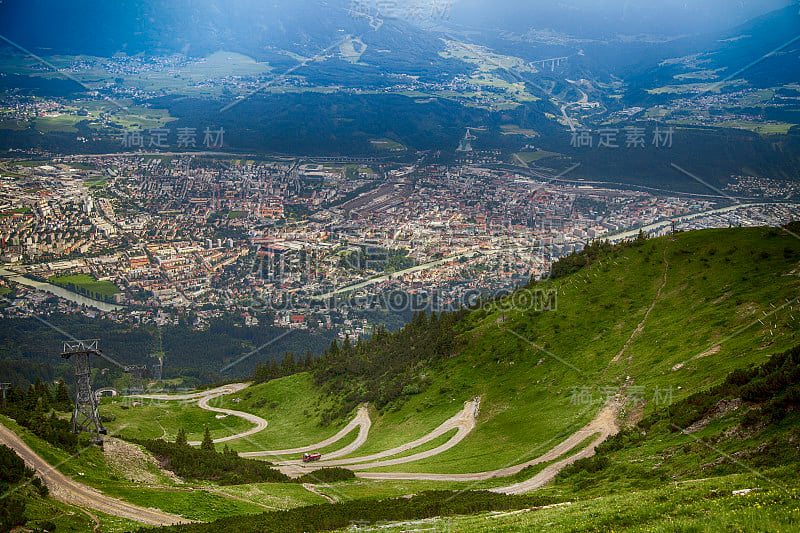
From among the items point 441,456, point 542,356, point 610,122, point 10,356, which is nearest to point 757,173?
point 610,122

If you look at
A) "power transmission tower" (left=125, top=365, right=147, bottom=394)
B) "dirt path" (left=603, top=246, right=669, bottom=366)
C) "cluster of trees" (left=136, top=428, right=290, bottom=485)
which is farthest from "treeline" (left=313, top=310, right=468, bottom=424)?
"power transmission tower" (left=125, top=365, right=147, bottom=394)

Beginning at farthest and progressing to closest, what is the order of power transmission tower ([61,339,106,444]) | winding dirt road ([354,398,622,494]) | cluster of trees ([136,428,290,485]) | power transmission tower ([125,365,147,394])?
power transmission tower ([125,365,147,394])
power transmission tower ([61,339,106,444])
cluster of trees ([136,428,290,485])
winding dirt road ([354,398,622,494])

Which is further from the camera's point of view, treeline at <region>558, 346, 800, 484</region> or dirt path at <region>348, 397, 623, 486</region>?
dirt path at <region>348, 397, 623, 486</region>

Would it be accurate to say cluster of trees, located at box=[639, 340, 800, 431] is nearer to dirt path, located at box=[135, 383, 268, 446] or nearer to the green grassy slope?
the green grassy slope

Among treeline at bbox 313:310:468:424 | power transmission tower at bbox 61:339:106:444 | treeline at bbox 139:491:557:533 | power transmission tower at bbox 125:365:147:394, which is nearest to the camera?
treeline at bbox 139:491:557:533

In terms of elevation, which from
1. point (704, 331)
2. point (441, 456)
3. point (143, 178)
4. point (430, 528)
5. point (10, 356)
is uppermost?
point (143, 178)

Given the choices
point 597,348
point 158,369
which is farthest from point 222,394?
point 597,348

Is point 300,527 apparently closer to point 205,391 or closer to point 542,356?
point 542,356
